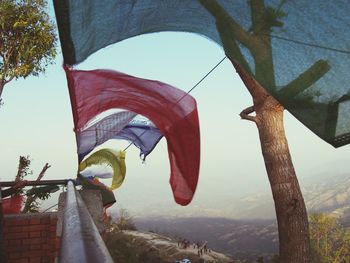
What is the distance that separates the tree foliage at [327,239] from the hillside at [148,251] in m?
4.18

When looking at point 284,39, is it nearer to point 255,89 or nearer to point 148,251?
point 255,89

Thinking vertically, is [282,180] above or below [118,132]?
below

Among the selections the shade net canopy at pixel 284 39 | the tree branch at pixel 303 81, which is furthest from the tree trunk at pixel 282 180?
the tree branch at pixel 303 81

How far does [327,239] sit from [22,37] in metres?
15.3

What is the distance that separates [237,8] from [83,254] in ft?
5.30

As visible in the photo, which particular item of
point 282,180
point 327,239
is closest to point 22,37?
point 282,180

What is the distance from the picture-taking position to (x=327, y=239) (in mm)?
15008

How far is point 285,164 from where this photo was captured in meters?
4.99

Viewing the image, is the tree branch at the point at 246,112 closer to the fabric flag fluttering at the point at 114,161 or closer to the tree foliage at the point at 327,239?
the fabric flag fluttering at the point at 114,161

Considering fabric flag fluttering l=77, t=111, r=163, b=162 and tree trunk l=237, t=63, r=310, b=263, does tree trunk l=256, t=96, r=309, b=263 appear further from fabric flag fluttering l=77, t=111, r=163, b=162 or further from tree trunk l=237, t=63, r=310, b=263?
fabric flag fluttering l=77, t=111, r=163, b=162

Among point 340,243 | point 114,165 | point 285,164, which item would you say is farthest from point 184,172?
point 340,243

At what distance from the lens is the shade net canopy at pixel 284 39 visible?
162 centimetres

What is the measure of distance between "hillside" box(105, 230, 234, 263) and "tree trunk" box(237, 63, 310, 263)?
32.4ft

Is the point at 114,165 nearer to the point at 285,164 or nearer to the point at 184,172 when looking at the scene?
the point at 184,172
